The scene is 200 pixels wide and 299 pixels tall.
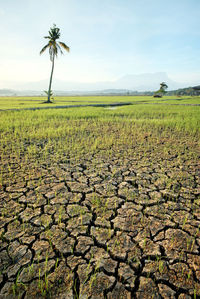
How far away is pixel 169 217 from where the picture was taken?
2324mm

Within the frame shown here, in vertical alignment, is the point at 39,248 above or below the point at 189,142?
below

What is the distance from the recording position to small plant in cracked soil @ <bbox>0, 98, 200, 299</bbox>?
4.94 feet

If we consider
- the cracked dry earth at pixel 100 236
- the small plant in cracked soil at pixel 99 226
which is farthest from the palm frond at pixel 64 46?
the cracked dry earth at pixel 100 236

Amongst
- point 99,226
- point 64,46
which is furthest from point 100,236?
point 64,46

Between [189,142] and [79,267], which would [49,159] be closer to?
[79,267]

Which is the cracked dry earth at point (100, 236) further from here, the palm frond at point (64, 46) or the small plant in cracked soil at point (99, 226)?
the palm frond at point (64, 46)

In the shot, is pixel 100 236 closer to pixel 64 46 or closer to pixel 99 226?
pixel 99 226

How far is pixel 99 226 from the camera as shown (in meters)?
2.15

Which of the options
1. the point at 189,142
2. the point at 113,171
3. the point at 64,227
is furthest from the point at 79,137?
the point at 64,227

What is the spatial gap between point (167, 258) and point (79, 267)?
86cm

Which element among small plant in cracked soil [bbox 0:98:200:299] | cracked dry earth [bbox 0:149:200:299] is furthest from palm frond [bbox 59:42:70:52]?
cracked dry earth [bbox 0:149:200:299]

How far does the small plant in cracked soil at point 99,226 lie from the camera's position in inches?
59.3

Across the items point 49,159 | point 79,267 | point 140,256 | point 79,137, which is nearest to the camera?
point 79,267

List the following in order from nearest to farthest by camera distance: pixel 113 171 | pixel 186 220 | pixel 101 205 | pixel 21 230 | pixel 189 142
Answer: pixel 21 230, pixel 186 220, pixel 101 205, pixel 113 171, pixel 189 142
